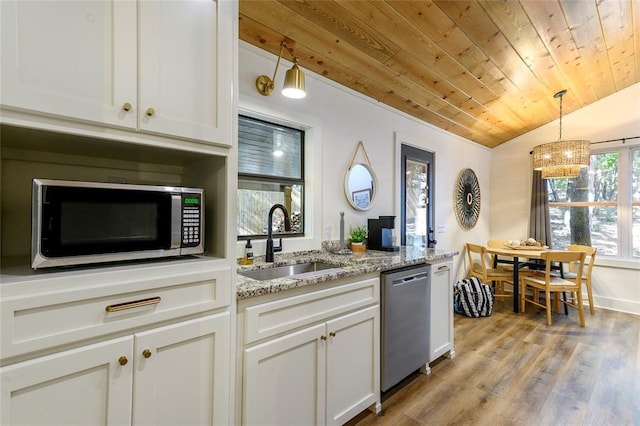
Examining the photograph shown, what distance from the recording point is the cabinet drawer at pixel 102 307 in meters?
0.81

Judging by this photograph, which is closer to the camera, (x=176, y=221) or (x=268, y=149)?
(x=176, y=221)

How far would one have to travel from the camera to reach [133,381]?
97 centimetres

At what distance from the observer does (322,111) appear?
2410mm

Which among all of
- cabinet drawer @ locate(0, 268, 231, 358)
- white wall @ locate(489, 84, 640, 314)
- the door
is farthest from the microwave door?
white wall @ locate(489, 84, 640, 314)

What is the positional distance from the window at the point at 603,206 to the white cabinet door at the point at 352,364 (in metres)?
4.00

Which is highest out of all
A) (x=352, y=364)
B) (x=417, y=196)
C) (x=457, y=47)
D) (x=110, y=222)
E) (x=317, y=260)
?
(x=457, y=47)

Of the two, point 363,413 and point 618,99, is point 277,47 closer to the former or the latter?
point 363,413

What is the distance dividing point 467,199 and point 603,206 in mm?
1697

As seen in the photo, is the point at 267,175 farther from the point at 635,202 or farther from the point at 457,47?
the point at 635,202

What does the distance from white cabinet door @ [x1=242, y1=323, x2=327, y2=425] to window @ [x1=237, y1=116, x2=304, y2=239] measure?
84 cm

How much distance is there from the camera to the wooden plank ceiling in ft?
6.13

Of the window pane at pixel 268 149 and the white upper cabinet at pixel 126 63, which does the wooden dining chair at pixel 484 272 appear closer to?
the window pane at pixel 268 149

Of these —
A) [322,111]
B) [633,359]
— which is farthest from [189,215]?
[633,359]

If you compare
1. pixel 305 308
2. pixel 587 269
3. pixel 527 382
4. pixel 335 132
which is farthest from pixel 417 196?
pixel 587 269
